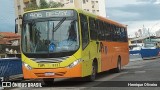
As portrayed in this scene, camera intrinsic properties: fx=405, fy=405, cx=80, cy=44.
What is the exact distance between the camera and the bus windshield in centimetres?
1616

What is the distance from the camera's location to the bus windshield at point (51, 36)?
16156mm

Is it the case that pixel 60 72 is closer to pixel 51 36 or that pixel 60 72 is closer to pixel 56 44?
pixel 56 44

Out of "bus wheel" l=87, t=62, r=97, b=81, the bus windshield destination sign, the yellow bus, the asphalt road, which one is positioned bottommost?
the asphalt road

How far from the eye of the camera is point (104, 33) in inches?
818

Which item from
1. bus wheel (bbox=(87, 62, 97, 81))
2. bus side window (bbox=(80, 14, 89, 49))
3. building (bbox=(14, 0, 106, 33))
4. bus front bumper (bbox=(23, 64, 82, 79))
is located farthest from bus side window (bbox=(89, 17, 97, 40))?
building (bbox=(14, 0, 106, 33))

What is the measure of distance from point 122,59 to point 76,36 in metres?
10.7

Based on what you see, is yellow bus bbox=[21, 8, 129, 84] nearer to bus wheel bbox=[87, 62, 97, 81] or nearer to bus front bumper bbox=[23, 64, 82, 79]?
bus front bumper bbox=[23, 64, 82, 79]

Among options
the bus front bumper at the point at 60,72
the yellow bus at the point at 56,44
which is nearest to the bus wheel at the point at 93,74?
the yellow bus at the point at 56,44

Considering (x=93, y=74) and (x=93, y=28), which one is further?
(x=93, y=28)

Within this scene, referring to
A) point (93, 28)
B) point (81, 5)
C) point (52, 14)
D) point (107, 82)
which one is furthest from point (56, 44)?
point (81, 5)

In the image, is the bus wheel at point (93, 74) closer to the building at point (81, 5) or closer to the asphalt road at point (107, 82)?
the asphalt road at point (107, 82)

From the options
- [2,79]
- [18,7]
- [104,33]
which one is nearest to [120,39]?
[104,33]

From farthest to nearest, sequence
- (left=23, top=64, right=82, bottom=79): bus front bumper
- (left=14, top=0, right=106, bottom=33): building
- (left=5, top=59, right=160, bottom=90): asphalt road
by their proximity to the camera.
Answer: (left=14, top=0, right=106, bottom=33): building < (left=23, top=64, right=82, bottom=79): bus front bumper < (left=5, top=59, right=160, bottom=90): asphalt road

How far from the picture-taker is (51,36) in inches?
639
